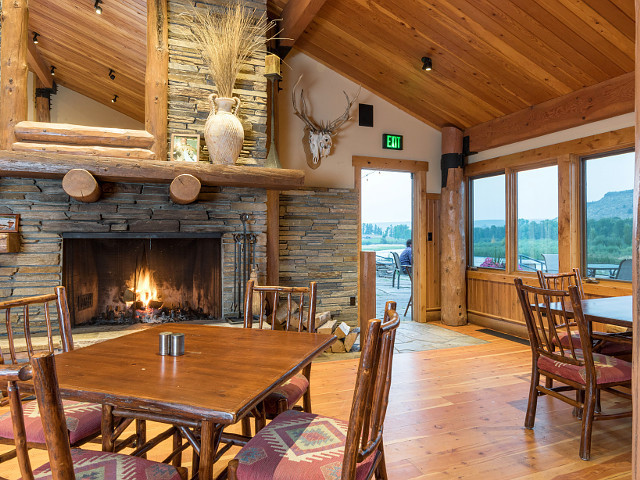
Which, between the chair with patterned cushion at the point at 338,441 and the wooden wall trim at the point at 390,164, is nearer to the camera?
the chair with patterned cushion at the point at 338,441

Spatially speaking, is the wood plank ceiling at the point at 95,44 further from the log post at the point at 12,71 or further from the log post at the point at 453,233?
the log post at the point at 453,233

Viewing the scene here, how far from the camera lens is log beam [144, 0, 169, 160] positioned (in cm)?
345

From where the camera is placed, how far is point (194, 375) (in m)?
1.31

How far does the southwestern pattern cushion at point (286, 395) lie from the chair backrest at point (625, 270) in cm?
338

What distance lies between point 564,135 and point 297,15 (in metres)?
2.89

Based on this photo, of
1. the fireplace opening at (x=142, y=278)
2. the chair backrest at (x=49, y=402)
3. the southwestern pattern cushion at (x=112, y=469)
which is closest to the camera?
the chair backrest at (x=49, y=402)

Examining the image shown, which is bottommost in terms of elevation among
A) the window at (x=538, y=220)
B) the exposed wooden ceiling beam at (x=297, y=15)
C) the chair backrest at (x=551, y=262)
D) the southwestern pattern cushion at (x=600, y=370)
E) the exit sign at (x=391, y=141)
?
the southwestern pattern cushion at (x=600, y=370)

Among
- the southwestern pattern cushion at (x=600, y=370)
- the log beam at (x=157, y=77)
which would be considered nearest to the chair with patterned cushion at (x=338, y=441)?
the southwestern pattern cushion at (x=600, y=370)

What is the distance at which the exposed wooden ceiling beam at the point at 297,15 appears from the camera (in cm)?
381

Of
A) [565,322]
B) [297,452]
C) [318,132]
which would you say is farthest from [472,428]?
[318,132]

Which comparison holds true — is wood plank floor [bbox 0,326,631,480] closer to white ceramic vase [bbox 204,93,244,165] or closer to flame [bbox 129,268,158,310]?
flame [bbox 129,268,158,310]

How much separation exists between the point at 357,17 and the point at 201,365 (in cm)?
381

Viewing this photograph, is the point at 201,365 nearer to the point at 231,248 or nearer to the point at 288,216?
the point at 231,248

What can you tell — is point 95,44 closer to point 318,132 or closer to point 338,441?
point 318,132
